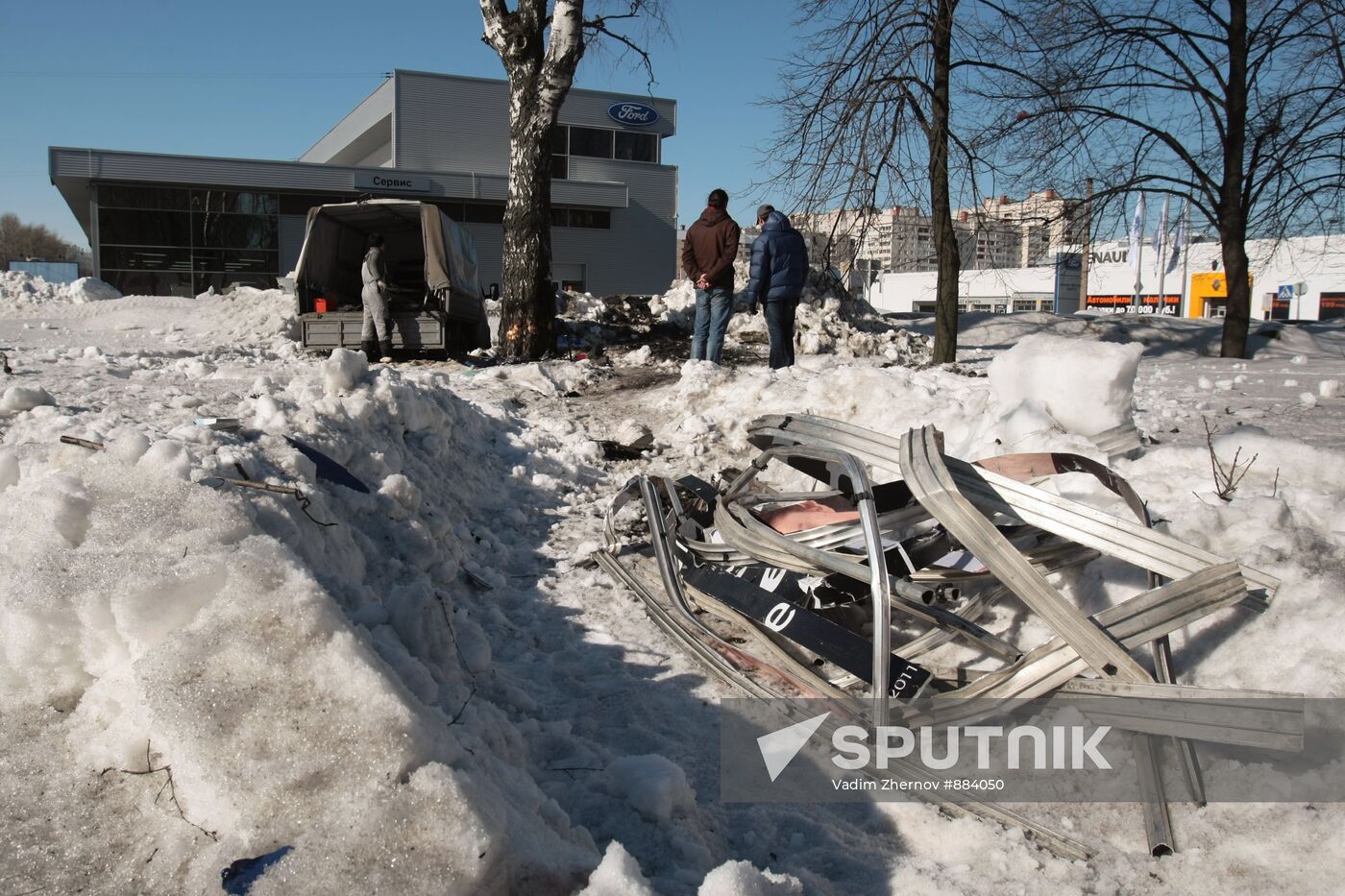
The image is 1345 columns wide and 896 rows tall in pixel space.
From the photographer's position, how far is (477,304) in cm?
1316

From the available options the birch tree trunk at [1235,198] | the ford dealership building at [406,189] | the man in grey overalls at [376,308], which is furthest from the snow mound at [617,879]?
A: the ford dealership building at [406,189]

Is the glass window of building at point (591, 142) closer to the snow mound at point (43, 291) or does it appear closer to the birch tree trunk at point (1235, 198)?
the snow mound at point (43, 291)

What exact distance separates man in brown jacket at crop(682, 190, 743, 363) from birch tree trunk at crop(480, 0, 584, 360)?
2.35m

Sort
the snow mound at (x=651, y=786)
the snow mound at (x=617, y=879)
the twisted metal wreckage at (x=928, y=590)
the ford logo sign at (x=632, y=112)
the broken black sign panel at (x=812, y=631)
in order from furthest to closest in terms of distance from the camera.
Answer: the ford logo sign at (x=632, y=112)
the broken black sign panel at (x=812, y=631)
the twisted metal wreckage at (x=928, y=590)
the snow mound at (x=651, y=786)
the snow mound at (x=617, y=879)

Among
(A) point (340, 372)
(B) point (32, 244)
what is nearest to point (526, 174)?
(A) point (340, 372)

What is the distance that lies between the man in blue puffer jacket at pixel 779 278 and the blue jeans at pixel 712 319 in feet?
0.99

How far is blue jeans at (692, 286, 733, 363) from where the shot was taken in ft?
30.9

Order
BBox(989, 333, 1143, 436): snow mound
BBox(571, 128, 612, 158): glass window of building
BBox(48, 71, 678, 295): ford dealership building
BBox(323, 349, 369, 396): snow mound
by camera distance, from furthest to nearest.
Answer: BBox(571, 128, 612, 158): glass window of building < BBox(48, 71, 678, 295): ford dealership building < BBox(323, 349, 369, 396): snow mound < BBox(989, 333, 1143, 436): snow mound

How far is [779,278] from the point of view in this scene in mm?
9258

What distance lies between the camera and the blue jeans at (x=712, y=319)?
30.9ft

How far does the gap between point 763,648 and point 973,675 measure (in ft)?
2.74

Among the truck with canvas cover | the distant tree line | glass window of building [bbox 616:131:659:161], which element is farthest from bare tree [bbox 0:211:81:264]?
the truck with canvas cover

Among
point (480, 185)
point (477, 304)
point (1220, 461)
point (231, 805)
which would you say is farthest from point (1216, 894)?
point (480, 185)

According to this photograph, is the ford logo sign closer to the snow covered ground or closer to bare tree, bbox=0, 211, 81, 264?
the snow covered ground
